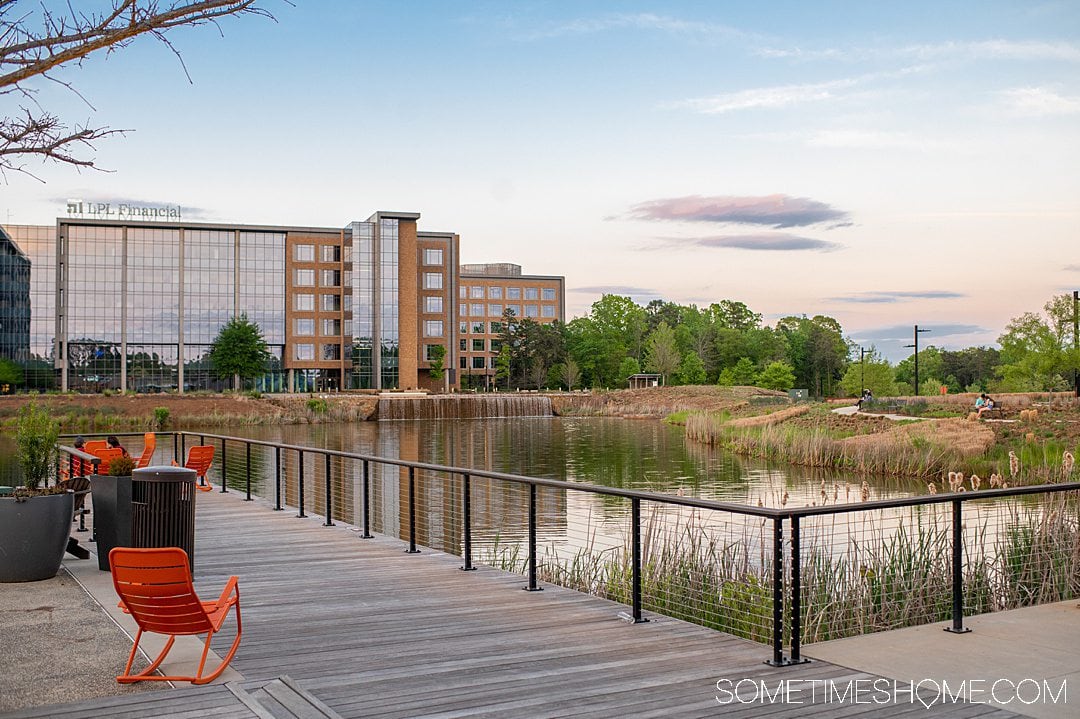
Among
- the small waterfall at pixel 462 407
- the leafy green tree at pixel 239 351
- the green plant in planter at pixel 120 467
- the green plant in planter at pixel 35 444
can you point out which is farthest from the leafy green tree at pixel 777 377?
the green plant in planter at pixel 120 467

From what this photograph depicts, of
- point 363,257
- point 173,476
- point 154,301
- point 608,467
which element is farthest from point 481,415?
point 173,476

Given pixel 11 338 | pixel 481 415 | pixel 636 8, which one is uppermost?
pixel 636 8

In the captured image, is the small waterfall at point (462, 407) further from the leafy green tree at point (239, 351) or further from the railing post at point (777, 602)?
the railing post at point (777, 602)

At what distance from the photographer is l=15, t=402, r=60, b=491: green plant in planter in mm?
10180

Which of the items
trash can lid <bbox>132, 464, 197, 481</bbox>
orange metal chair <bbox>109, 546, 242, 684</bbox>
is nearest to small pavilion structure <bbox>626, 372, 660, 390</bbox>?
trash can lid <bbox>132, 464, 197, 481</bbox>

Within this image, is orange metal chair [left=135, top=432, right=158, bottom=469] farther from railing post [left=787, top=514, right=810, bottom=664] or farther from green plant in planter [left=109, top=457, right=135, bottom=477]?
railing post [left=787, top=514, right=810, bottom=664]

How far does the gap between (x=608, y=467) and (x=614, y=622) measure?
2268 centimetres

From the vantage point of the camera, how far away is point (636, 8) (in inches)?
867

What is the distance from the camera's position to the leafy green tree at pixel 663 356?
3873 inches

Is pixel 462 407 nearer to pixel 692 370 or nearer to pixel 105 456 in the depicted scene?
pixel 692 370

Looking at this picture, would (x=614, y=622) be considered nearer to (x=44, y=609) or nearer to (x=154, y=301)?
(x=44, y=609)

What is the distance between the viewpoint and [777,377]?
96312 millimetres

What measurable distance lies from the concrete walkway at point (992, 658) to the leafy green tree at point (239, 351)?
79.5 m

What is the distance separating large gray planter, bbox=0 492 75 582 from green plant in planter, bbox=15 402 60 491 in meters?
0.91
